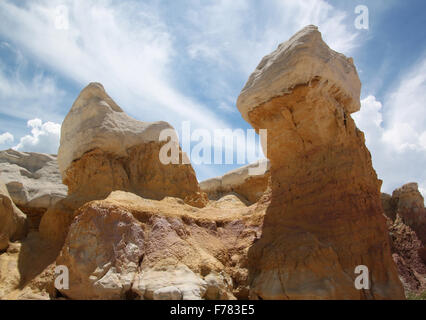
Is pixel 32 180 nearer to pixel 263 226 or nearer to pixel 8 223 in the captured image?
pixel 8 223

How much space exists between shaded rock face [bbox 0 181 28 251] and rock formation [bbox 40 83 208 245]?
2.16 ft

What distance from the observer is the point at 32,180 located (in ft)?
63.9

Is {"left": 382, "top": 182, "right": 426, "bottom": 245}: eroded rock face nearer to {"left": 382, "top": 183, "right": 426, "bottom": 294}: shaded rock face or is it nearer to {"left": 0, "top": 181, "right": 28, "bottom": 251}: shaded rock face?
{"left": 382, "top": 183, "right": 426, "bottom": 294}: shaded rock face

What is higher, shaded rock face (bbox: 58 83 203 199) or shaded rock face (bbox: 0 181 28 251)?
shaded rock face (bbox: 58 83 203 199)

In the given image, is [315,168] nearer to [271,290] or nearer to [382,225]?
[382,225]

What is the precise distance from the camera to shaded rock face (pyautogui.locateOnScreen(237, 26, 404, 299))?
606cm

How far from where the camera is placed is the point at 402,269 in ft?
49.3

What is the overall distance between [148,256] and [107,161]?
16.1ft

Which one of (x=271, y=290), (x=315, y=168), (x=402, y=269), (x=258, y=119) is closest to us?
(x=271, y=290)

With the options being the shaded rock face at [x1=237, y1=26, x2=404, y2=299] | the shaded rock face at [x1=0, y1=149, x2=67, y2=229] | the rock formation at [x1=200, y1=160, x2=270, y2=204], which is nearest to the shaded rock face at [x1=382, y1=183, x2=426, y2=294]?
the rock formation at [x1=200, y1=160, x2=270, y2=204]

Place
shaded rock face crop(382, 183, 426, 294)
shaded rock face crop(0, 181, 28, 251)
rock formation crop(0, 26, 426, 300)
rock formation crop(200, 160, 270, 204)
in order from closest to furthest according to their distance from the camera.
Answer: rock formation crop(0, 26, 426, 300), shaded rock face crop(0, 181, 28, 251), shaded rock face crop(382, 183, 426, 294), rock formation crop(200, 160, 270, 204)

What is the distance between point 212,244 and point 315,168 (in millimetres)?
2726

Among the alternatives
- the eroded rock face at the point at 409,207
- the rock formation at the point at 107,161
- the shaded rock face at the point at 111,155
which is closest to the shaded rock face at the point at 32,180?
the rock formation at the point at 107,161

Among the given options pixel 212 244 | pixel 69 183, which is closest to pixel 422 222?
pixel 212 244
